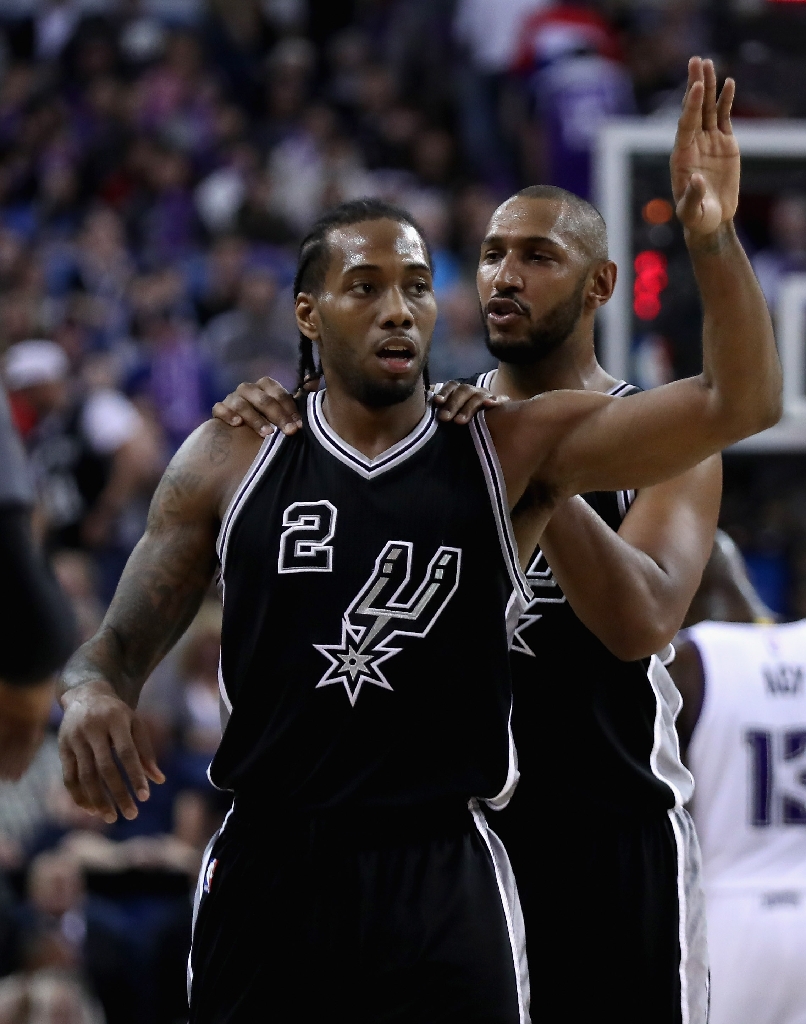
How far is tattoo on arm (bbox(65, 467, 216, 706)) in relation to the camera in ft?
11.8

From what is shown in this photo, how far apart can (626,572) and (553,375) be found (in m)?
0.73

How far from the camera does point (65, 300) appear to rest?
1118cm

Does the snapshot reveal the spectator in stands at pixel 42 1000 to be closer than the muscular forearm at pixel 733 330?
No

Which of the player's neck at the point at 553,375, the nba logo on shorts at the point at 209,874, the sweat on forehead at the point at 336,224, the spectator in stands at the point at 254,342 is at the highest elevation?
the spectator in stands at the point at 254,342

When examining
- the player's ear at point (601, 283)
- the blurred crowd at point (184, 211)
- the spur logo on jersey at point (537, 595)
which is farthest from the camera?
the blurred crowd at point (184, 211)

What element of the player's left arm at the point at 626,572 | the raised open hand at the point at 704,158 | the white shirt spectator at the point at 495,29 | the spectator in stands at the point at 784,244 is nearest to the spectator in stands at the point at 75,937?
the player's left arm at the point at 626,572

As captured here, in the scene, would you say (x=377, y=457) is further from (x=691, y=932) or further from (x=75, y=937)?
(x=75, y=937)

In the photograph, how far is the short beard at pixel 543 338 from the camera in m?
4.19

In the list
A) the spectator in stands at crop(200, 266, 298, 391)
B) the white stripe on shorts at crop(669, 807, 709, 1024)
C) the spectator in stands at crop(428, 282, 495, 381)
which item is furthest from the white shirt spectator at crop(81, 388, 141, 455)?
the white stripe on shorts at crop(669, 807, 709, 1024)

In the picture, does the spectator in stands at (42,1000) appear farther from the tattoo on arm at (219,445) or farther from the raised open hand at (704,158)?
the raised open hand at (704,158)

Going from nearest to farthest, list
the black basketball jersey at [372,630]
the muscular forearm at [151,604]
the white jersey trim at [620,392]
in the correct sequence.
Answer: the black basketball jersey at [372,630], the muscular forearm at [151,604], the white jersey trim at [620,392]

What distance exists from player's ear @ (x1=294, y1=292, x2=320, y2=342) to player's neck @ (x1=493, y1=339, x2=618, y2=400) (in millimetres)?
686

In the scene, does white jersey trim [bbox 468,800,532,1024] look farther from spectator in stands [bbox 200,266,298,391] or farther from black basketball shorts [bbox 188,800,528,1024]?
spectator in stands [bbox 200,266,298,391]

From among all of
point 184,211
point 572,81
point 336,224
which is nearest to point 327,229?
point 336,224
